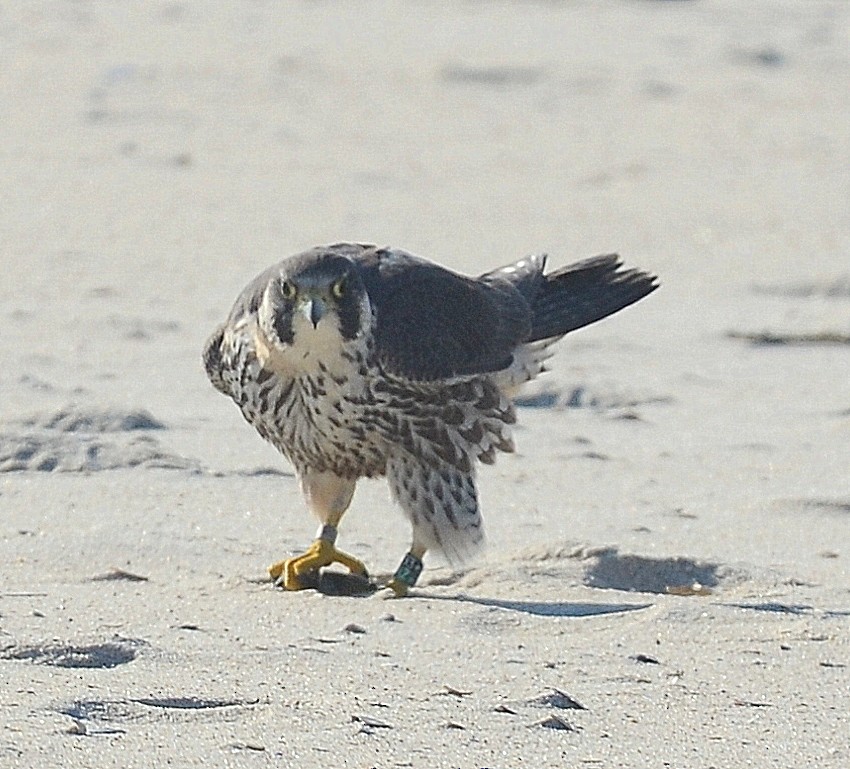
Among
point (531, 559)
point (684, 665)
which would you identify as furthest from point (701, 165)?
point (684, 665)

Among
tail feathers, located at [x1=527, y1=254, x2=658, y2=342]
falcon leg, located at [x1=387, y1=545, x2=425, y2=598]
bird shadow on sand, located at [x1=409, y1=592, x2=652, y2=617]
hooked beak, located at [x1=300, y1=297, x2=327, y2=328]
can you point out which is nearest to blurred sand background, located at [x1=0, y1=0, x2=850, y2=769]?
bird shadow on sand, located at [x1=409, y1=592, x2=652, y2=617]

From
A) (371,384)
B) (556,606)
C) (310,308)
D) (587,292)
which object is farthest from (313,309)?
(587,292)

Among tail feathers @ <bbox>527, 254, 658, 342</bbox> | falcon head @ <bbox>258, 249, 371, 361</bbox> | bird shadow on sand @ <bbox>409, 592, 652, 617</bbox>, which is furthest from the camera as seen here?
tail feathers @ <bbox>527, 254, 658, 342</bbox>

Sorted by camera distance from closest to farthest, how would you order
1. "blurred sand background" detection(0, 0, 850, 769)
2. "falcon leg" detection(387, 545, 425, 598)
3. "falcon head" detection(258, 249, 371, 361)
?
"blurred sand background" detection(0, 0, 850, 769), "falcon head" detection(258, 249, 371, 361), "falcon leg" detection(387, 545, 425, 598)

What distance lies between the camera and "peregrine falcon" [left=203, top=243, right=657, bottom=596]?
17.1 ft

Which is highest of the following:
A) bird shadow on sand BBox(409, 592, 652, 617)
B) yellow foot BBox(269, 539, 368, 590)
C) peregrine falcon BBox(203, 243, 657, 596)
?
peregrine falcon BBox(203, 243, 657, 596)

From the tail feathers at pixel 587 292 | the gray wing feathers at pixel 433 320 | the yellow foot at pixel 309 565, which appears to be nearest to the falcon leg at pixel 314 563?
the yellow foot at pixel 309 565

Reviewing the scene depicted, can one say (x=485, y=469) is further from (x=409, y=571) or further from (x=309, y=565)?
(x=309, y=565)

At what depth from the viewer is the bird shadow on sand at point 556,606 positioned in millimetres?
5051

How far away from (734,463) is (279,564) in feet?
5.73

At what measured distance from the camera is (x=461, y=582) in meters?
5.52

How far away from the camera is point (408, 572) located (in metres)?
5.38

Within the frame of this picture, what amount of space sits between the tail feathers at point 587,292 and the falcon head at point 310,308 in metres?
0.92

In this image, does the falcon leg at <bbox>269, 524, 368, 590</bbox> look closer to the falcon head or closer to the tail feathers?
the falcon head
